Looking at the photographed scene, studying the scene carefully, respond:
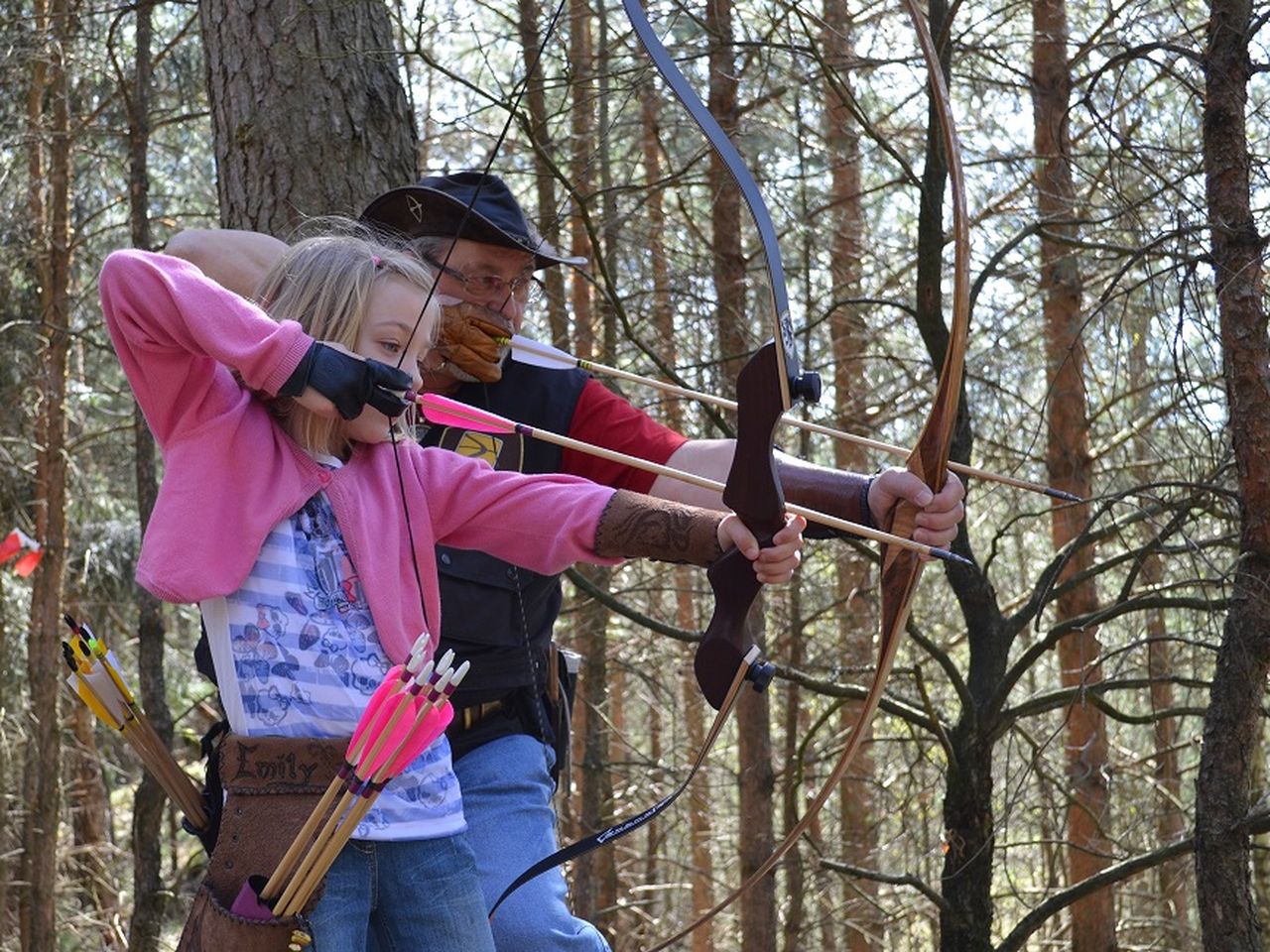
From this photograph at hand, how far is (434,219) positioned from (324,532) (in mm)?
935

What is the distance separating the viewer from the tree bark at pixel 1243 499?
9.28ft

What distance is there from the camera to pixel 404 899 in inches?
75.6

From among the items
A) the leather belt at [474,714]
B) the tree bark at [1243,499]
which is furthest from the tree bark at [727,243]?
the leather belt at [474,714]

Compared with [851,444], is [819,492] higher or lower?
lower

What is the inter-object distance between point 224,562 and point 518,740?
2.85 ft

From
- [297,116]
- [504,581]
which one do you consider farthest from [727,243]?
[504,581]

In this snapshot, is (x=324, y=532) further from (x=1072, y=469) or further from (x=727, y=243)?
(x=1072, y=469)

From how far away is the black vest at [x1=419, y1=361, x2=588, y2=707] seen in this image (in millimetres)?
2555

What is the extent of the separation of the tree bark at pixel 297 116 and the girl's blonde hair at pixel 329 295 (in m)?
1.11

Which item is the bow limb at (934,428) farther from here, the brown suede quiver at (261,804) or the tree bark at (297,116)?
the tree bark at (297,116)

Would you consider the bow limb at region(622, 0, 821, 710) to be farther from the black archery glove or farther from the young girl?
the black archery glove

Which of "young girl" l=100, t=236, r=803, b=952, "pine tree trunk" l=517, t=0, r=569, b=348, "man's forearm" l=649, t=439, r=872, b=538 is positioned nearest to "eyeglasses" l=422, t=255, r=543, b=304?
"man's forearm" l=649, t=439, r=872, b=538

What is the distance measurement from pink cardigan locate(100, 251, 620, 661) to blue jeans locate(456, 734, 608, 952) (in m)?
0.50

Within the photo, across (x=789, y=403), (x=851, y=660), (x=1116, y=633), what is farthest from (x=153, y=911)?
(x=789, y=403)
